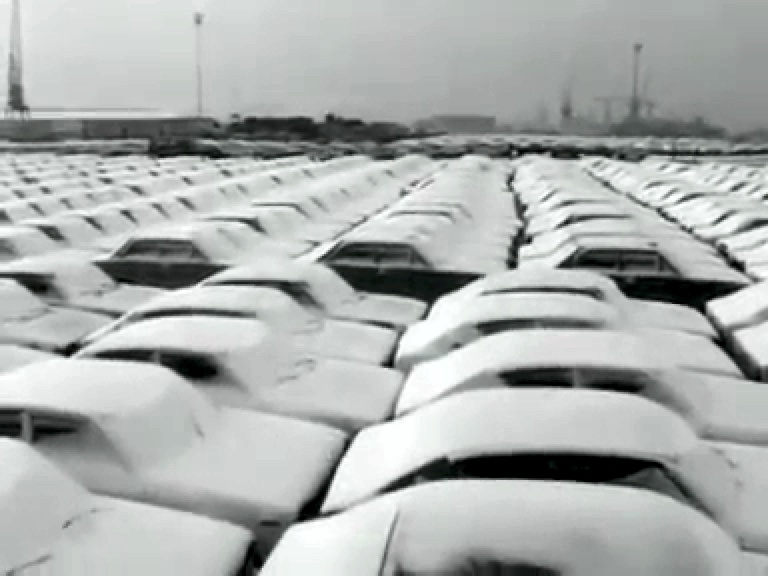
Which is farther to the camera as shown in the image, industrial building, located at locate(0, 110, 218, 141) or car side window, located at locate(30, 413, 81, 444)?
industrial building, located at locate(0, 110, 218, 141)

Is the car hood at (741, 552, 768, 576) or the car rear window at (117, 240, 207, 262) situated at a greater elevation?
the car rear window at (117, 240, 207, 262)

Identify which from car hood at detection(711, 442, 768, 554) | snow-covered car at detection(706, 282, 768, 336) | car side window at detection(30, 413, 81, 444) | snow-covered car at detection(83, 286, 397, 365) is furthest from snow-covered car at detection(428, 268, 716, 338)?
car side window at detection(30, 413, 81, 444)

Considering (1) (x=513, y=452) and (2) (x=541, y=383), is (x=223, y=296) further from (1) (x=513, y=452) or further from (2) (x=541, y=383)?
(1) (x=513, y=452)

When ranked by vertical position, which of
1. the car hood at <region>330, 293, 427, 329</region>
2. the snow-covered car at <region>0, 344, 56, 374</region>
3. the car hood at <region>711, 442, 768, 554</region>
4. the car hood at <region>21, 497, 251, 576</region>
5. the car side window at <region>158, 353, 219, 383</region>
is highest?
the car side window at <region>158, 353, 219, 383</region>

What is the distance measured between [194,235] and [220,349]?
650 centimetres

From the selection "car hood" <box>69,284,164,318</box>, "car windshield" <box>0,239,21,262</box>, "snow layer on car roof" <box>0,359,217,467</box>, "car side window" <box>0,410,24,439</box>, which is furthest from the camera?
"car windshield" <box>0,239,21,262</box>

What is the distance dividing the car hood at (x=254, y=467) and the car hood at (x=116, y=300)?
4.58m

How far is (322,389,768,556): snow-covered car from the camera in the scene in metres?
4.48

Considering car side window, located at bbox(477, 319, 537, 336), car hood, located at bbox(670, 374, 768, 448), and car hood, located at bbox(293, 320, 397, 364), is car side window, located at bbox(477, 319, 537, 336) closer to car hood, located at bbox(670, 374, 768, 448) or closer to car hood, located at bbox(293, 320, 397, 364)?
car hood, located at bbox(293, 320, 397, 364)

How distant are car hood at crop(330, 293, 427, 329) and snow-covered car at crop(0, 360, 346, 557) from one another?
3.48 metres

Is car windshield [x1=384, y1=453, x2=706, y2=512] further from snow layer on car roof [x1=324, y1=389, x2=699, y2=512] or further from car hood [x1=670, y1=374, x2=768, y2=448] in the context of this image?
car hood [x1=670, y1=374, x2=768, y2=448]

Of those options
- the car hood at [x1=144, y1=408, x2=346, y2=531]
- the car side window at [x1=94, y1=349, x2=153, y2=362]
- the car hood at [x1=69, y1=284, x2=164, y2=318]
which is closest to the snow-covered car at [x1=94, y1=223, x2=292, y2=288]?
the car hood at [x1=69, y1=284, x2=164, y2=318]

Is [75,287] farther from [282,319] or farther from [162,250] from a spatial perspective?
[282,319]

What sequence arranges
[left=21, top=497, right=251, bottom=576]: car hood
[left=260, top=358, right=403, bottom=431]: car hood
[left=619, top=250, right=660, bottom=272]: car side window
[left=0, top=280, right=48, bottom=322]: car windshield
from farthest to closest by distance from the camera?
[left=619, top=250, right=660, bottom=272]: car side window
[left=0, top=280, right=48, bottom=322]: car windshield
[left=260, top=358, right=403, bottom=431]: car hood
[left=21, top=497, right=251, bottom=576]: car hood
